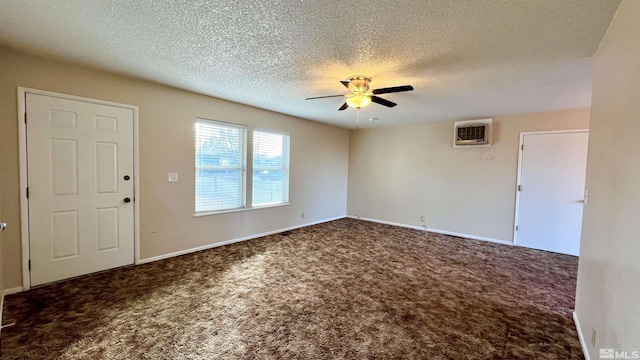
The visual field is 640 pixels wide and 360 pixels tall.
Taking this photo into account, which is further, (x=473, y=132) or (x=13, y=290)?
(x=473, y=132)

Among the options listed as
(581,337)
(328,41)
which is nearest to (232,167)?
(328,41)

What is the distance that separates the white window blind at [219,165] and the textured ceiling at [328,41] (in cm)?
87

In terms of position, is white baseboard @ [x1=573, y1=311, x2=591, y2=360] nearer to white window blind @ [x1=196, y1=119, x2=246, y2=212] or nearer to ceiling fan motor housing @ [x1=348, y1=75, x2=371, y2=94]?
ceiling fan motor housing @ [x1=348, y1=75, x2=371, y2=94]

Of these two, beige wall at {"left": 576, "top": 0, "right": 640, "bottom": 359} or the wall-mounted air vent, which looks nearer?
beige wall at {"left": 576, "top": 0, "right": 640, "bottom": 359}

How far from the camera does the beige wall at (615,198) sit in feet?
4.21

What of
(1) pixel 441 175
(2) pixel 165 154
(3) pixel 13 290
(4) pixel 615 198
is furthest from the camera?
(1) pixel 441 175

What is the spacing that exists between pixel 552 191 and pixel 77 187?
22.3 ft

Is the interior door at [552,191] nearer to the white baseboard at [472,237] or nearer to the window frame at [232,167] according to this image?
the white baseboard at [472,237]

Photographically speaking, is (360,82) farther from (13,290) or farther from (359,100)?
(13,290)

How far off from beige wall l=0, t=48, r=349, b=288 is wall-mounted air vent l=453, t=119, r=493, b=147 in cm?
286

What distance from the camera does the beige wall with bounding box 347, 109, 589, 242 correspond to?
485 cm

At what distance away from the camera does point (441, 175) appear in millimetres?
5629

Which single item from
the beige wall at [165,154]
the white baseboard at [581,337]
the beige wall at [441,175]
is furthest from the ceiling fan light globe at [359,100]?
the beige wall at [441,175]

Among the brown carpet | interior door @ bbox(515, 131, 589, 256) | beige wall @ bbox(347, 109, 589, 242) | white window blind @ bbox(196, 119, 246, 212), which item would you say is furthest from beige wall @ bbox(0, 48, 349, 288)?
interior door @ bbox(515, 131, 589, 256)
